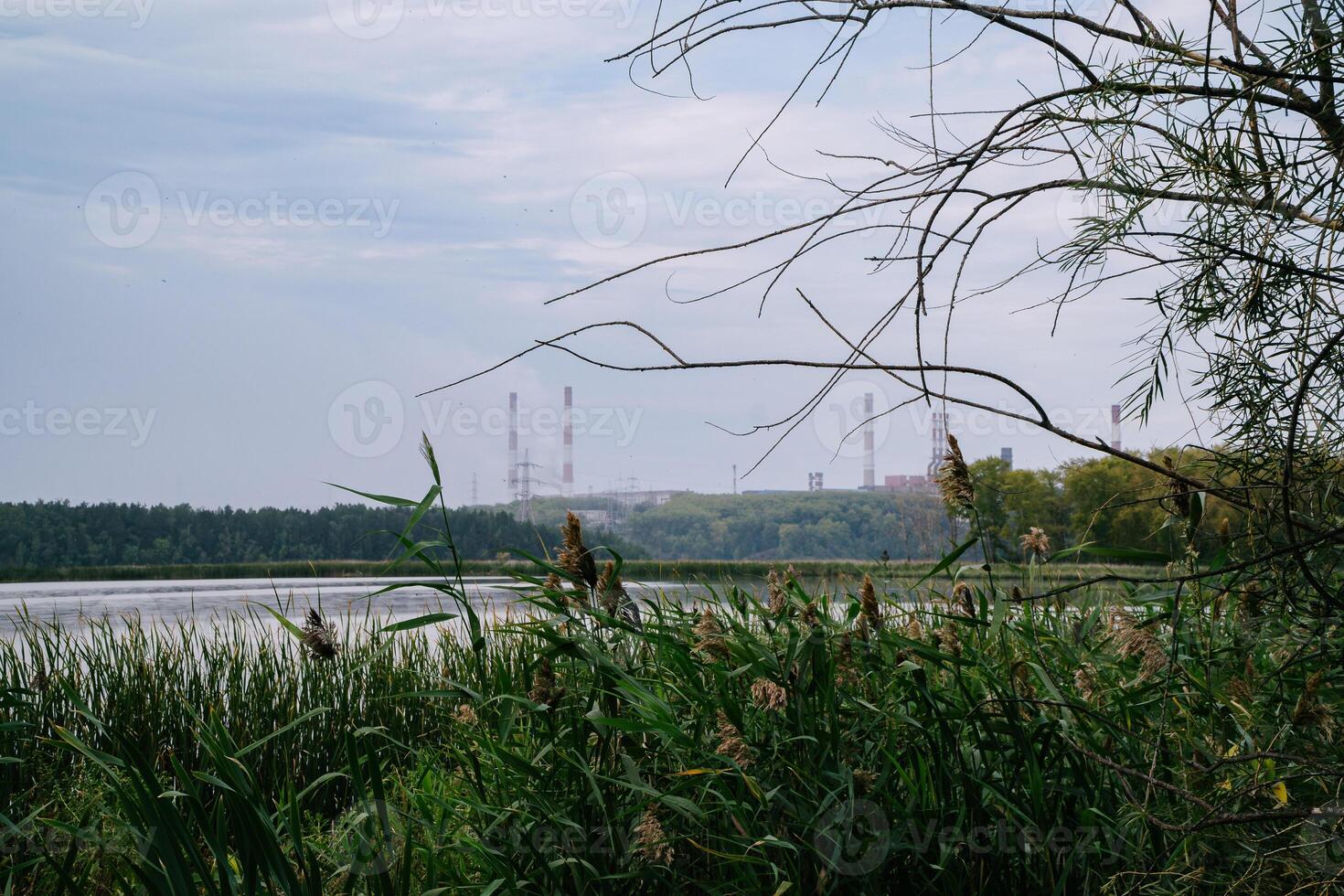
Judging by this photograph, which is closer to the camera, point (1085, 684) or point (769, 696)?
point (769, 696)

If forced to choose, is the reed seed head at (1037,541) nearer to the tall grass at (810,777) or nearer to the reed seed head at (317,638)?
the tall grass at (810,777)

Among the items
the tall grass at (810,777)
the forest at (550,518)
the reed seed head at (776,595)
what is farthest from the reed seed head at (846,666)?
the forest at (550,518)

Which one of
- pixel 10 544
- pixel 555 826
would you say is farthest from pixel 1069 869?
pixel 10 544

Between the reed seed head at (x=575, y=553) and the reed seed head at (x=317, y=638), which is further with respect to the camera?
the reed seed head at (x=317, y=638)

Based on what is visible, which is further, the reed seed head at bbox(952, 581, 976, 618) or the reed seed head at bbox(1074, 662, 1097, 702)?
the reed seed head at bbox(1074, 662, 1097, 702)

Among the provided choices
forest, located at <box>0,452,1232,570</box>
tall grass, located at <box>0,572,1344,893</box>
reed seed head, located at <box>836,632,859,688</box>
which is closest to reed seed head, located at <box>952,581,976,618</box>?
tall grass, located at <box>0,572,1344,893</box>

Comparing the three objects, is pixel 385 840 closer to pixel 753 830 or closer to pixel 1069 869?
pixel 753 830

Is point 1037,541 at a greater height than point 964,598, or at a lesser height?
greater

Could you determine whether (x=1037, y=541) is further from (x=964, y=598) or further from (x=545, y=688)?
(x=545, y=688)

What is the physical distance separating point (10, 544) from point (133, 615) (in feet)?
94.4

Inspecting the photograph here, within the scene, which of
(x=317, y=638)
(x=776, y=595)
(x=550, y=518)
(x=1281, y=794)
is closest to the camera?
(x=1281, y=794)

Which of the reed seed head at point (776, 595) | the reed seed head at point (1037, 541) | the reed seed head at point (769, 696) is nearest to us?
the reed seed head at point (769, 696)

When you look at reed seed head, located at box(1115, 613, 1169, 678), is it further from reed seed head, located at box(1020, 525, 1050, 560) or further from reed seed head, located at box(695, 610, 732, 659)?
reed seed head, located at box(695, 610, 732, 659)

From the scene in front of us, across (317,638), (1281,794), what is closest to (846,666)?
(1281,794)
